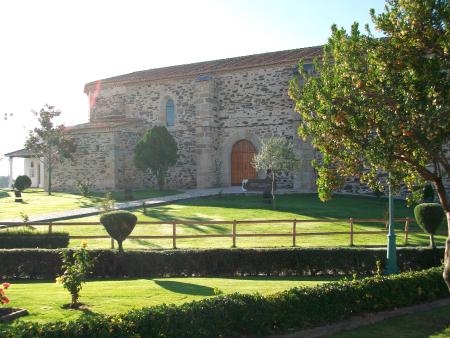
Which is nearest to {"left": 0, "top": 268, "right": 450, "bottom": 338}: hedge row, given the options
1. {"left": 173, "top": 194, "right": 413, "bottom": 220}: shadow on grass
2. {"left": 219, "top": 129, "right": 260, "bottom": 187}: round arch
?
{"left": 173, "top": 194, "right": 413, "bottom": 220}: shadow on grass

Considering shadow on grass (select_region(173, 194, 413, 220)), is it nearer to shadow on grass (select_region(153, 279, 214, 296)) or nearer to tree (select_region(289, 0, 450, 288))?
shadow on grass (select_region(153, 279, 214, 296))

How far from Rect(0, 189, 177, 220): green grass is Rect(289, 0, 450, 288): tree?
18.5m

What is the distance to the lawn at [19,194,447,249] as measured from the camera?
17.2 m

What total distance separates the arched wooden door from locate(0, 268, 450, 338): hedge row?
71.6 ft

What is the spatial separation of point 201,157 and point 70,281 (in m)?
22.6

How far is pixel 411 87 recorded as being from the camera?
27.2 feet

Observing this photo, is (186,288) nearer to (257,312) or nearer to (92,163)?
(257,312)

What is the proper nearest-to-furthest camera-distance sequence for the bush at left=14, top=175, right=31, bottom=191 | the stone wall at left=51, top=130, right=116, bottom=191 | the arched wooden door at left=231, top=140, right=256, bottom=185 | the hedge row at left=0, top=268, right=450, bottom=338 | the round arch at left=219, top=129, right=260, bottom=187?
the hedge row at left=0, top=268, right=450, bottom=338
the round arch at left=219, top=129, right=260, bottom=187
the arched wooden door at left=231, top=140, right=256, bottom=185
the stone wall at left=51, top=130, right=116, bottom=191
the bush at left=14, top=175, right=31, bottom=191

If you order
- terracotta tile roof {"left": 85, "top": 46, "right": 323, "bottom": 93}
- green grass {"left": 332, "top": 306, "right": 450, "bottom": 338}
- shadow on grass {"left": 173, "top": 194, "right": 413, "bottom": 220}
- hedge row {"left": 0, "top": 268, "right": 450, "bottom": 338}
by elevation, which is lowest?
green grass {"left": 332, "top": 306, "right": 450, "bottom": 338}

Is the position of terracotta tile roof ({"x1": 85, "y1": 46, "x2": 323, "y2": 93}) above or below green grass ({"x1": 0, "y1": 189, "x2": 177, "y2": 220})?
above

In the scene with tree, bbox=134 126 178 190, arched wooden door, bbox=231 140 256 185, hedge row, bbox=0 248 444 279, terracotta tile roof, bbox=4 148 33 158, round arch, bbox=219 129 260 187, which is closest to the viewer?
hedge row, bbox=0 248 444 279

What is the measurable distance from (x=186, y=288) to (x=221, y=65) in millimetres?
24179

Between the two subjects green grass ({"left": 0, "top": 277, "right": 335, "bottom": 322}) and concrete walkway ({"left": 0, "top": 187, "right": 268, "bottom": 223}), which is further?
concrete walkway ({"left": 0, "top": 187, "right": 268, "bottom": 223})

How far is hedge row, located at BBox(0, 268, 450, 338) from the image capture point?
658 cm
